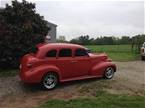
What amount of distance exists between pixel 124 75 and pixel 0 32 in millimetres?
5897

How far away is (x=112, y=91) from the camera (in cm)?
1037

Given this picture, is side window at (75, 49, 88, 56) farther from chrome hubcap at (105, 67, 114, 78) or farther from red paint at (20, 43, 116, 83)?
chrome hubcap at (105, 67, 114, 78)

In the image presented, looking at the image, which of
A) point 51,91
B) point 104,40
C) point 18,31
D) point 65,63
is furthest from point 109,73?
point 104,40

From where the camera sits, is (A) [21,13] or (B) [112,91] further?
(A) [21,13]

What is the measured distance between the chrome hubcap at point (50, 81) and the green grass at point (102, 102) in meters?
1.33

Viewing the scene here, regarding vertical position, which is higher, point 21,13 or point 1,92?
point 21,13

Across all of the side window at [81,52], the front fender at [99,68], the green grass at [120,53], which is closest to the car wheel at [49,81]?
the side window at [81,52]

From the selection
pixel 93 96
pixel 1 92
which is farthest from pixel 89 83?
pixel 1 92

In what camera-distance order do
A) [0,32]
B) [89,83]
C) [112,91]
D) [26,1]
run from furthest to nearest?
[26,1]
[0,32]
[89,83]
[112,91]

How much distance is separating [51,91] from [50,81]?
0.38 metres

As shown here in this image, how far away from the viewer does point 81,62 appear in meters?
11.5

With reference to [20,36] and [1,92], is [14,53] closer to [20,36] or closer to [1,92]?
[20,36]

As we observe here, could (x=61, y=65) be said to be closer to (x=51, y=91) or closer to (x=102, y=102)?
(x=51, y=91)

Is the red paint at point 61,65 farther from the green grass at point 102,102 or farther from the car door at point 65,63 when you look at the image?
the green grass at point 102,102
